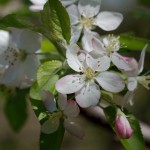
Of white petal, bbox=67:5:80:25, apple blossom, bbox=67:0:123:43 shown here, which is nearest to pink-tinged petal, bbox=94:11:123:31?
apple blossom, bbox=67:0:123:43

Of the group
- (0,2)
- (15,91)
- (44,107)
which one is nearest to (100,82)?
(44,107)

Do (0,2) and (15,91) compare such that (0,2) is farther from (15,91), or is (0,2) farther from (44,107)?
(44,107)

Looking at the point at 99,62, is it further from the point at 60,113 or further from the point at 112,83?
the point at 60,113

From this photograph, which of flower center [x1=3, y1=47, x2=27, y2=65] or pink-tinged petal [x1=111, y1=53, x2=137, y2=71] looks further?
flower center [x1=3, y1=47, x2=27, y2=65]

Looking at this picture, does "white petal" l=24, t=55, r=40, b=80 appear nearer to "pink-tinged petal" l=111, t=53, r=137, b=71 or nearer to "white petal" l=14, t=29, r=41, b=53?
"white petal" l=14, t=29, r=41, b=53

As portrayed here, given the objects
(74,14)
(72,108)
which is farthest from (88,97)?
(74,14)

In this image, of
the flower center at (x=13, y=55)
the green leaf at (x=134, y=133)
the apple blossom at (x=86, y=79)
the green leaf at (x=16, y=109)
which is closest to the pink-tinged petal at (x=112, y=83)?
the apple blossom at (x=86, y=79)
